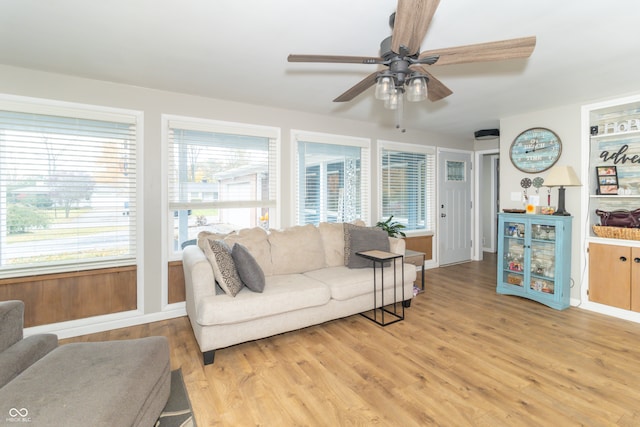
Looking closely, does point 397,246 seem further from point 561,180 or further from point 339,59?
point 339,59

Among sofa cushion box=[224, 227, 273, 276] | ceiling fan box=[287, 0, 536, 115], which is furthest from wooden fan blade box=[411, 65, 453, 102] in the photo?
sofa cushion box=[224, 227, 273, 276]

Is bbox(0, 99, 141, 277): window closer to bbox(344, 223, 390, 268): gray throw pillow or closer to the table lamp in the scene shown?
bbox(344, 223, 390, 268): gray throw pillow

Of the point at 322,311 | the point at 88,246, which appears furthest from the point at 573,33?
the point at 88,246

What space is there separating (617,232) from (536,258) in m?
0.82

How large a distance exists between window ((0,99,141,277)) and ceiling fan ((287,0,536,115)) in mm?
2357

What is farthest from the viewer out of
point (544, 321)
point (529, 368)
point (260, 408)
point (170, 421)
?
point (544, 321)

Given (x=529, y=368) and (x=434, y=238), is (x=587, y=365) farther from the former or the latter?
(x=434, y=238)

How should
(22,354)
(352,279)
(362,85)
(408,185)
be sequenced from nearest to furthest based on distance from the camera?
(22,354)
(362,85)
(352,279)
(408,185)

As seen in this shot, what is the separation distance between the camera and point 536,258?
3.84 meters

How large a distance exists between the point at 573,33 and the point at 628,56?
2.74 feet

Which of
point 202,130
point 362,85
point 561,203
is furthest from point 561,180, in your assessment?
point 202,130

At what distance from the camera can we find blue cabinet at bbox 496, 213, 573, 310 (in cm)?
358

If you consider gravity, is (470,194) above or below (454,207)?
above

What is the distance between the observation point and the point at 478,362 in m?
2.38
